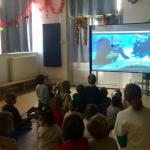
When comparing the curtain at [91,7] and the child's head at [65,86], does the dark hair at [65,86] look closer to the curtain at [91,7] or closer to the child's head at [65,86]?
the child's head at [65,86]

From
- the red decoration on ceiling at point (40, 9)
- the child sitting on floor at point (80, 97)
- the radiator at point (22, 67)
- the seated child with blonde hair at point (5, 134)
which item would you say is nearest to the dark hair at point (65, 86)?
the child sitting on floor at point (80, 97)

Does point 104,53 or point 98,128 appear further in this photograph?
point 104,53

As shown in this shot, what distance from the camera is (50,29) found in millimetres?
8695

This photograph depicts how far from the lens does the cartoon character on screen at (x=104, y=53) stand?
692 centimetres

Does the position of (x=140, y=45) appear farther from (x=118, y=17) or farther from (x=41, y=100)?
(x=41, y=100)

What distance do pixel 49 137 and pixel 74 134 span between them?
3.07 ft

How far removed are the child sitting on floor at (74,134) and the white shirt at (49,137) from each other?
2.75ft

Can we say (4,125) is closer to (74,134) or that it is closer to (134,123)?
(74,134)

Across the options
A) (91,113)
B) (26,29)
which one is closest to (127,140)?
(91,113)

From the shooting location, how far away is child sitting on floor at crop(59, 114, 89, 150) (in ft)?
6.43

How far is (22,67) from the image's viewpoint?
822 cm

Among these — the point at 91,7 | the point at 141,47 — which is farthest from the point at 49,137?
the point at 91,7

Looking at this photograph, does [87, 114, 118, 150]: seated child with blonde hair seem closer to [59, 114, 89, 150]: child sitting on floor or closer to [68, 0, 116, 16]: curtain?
[59, 114, 89, 150]: child sitting on floor

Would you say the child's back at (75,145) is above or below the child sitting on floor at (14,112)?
above
